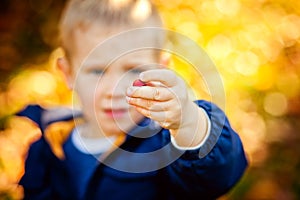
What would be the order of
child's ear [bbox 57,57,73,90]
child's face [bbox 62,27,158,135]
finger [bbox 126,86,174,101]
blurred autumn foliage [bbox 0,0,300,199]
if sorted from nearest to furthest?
finger [bbox 126,86,174,101] < child's face [bbox 62,27,158,135] < child's ear [bbox 57,57,73,90] < blurred autumn foliage [bbox 0,0,300,199]

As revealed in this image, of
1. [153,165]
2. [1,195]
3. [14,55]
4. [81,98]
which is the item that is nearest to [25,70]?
[14,55]

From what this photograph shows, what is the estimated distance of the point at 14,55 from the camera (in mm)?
1978

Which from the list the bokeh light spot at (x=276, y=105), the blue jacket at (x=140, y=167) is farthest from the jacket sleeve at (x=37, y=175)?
the bokeh light spot at (x=276, y=105)

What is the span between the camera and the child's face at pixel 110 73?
1.13 metres

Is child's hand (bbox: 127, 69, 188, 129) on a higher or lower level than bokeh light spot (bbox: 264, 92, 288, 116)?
higher

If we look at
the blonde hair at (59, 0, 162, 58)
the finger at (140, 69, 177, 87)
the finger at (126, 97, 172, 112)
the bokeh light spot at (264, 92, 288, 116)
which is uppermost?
the finger at (140, 69, 177, 87)

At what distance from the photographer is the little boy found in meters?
1.02

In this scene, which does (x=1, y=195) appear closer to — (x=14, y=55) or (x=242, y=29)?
(x=14, y=55)

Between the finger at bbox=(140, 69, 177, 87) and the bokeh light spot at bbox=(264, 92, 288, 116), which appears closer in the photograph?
the finger at bbox=(140, 69, 177, 87)

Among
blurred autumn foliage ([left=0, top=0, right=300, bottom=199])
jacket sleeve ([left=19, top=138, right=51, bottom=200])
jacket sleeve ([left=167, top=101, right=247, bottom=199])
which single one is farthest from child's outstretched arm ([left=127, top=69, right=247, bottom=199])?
blurred autumn foliage ([left=0, top=0, right=300, bottom=199])

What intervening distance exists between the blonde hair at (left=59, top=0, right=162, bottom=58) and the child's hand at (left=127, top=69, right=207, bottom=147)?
0.28 meters

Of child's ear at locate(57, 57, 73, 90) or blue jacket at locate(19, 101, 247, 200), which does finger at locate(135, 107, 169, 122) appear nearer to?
blue jacket at locate(19, 101, 247, 200)

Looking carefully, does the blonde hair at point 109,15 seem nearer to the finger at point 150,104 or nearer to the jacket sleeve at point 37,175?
the jacket sleeve at point 37,175

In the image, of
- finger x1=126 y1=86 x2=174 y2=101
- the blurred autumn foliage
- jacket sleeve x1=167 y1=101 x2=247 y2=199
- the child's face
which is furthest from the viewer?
the blurred autumn foliage
